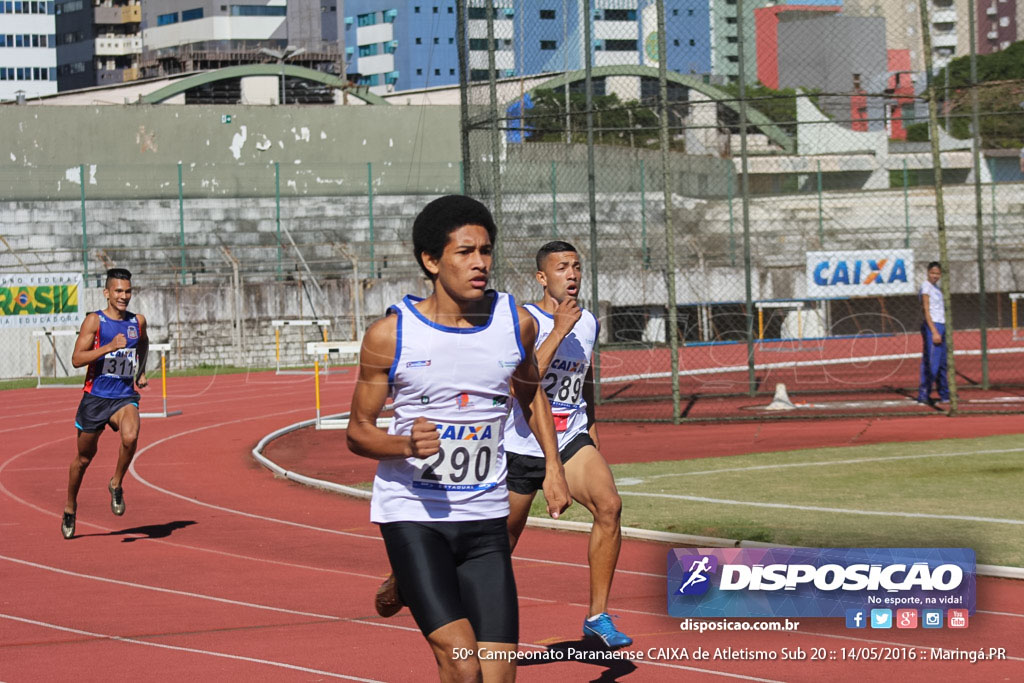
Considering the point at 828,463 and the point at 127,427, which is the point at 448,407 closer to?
the point at 127,427

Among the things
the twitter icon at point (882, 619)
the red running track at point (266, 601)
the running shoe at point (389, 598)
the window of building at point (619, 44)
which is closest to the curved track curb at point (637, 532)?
the red running track at point (266, 601)

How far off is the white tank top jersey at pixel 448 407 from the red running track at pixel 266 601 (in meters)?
1.88

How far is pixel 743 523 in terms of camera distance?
9.80m

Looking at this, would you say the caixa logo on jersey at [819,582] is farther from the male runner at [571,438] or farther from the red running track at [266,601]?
the male runner at [571,438]

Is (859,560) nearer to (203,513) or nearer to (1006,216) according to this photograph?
(203,513)

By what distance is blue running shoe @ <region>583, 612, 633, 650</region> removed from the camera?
630 centimetres

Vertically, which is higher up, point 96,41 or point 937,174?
point 96,41

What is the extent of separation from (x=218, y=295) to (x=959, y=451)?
2086 cm

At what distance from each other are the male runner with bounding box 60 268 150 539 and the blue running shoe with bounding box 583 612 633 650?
5440mm

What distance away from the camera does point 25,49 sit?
9138 cm

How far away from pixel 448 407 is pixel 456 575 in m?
0.58

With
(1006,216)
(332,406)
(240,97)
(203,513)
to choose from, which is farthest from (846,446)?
(240,97)

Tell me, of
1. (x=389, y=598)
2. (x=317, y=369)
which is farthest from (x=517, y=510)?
(x=317, y=369)

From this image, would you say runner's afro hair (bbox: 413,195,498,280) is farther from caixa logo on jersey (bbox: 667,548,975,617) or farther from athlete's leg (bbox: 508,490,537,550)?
caixa logo on jersey (bbox: 667,548,975,617)
